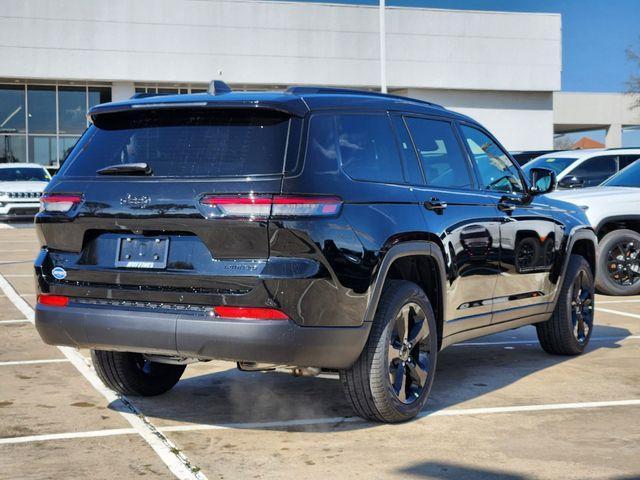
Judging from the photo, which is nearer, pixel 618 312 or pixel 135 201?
pixel 135 201

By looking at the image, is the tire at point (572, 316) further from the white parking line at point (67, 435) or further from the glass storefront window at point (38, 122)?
the glass storefront window at point (38, 122)

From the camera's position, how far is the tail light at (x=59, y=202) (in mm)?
5226

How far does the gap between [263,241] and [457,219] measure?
1671 millimetres

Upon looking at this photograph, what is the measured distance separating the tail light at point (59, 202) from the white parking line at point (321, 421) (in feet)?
3.94

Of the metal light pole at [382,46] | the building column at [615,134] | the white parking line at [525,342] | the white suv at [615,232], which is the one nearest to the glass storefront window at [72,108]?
the metal light pole at [382,46]

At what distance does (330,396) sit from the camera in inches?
247

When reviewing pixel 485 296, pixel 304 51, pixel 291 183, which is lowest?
pixel 485 296

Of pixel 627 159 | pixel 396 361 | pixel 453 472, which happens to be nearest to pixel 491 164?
pixel 396 361

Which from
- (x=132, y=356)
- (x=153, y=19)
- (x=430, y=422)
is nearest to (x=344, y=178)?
(x=430, y=422)

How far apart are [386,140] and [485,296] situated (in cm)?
135

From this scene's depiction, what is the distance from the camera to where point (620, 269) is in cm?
1173

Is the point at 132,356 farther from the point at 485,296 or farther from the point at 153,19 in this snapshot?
the point at 153,19

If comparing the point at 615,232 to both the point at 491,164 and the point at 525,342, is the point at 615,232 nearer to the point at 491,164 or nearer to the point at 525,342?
the point at 525,342

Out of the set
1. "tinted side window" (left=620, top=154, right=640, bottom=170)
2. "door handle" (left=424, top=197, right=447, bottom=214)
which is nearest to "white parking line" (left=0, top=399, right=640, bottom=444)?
"door handle" (left=424, top=197, right=447, bottom=214)
